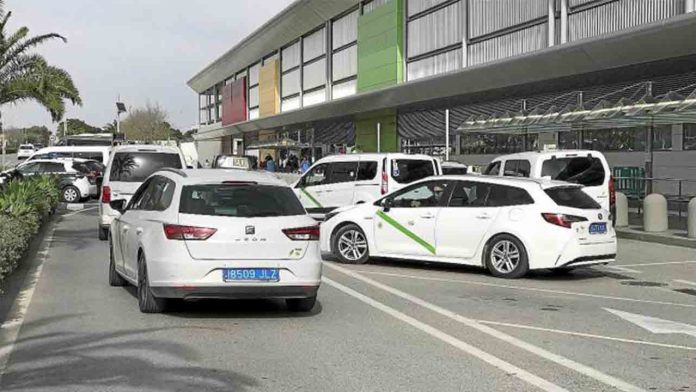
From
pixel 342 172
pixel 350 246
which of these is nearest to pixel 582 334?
pixel 350 246

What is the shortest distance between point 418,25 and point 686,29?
54.6ft

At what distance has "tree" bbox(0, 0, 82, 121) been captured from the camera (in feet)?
78.4

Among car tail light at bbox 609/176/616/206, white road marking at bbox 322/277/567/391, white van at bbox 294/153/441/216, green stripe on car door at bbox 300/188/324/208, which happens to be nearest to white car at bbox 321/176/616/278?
white road marking at bbox 322/277/567/391

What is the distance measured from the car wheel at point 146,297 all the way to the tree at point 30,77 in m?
16.9

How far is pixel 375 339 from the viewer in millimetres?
7668

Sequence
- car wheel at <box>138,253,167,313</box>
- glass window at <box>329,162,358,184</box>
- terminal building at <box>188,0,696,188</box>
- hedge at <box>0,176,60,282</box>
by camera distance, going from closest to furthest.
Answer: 1. car wheel at <box>138,253,167,313</box>
2. hedge at <box>0,176,60,282</box>
3. glass window at <box>329,162,358,184</box>
4. terminal building at <box>188,0,696,188</box>

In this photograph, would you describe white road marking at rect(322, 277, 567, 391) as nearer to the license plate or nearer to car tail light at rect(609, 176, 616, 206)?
the license plate

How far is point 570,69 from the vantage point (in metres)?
22.7

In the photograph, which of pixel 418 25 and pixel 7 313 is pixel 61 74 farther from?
pixel 7 313

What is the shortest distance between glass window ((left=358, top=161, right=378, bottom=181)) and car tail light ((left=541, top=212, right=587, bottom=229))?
22.9 feet

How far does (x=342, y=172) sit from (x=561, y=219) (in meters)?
8.00

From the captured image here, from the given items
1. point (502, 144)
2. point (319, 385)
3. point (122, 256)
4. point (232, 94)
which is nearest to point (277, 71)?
point (232, 94)

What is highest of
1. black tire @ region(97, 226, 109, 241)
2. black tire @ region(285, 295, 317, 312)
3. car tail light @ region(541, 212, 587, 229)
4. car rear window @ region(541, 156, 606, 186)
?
car rear window @ region(541, 156, 606, 186)

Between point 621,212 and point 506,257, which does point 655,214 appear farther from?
point 506,257
